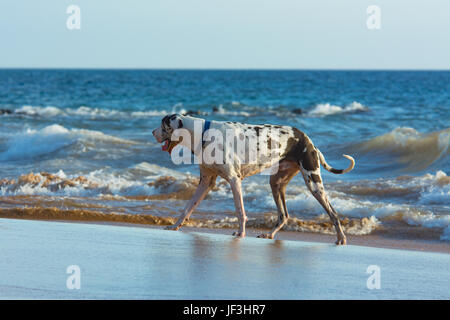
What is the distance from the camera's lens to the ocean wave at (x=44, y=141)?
1995 cm

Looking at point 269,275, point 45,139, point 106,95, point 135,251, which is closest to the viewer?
point 269,275

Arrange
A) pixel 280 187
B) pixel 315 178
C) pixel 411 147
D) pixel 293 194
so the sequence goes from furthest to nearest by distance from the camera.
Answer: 1. pixel 411 147
2. pixel 293 194
3. pixel 280 187
4. pixel 315 178

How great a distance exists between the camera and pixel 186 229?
9.08m

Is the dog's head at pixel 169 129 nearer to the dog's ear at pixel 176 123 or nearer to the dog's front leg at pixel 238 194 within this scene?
the dog's ear at pixel 176 123

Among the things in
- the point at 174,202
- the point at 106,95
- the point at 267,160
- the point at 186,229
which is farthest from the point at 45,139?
the point at 106,95

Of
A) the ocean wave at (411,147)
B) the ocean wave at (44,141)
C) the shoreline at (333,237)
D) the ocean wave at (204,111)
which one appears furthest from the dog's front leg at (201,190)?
the ocean wave at (204,111)

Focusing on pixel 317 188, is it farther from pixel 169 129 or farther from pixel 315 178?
pixel 169 129

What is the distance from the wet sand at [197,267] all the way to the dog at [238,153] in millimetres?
553

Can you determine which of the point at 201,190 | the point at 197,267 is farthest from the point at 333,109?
the point at 197,267

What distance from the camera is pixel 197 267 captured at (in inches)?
233

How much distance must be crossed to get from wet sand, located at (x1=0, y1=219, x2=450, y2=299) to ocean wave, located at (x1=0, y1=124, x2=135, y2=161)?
483 inches

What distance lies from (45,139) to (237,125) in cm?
1450

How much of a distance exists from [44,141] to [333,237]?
46.4 ft
